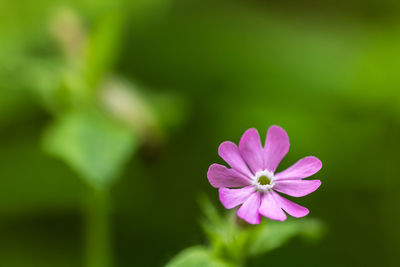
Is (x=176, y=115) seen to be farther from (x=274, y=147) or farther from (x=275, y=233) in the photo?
(x=274, y=147)

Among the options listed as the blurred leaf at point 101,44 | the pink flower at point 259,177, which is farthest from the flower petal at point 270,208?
the blurred leaf at point 101,44

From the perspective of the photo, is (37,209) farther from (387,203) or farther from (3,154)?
(387,203)

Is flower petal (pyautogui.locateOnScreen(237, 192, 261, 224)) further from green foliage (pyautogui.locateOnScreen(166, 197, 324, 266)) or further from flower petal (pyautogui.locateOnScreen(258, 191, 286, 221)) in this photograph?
green foliage (pyautogui.locateOnScreen(166, 197, 324, 266))

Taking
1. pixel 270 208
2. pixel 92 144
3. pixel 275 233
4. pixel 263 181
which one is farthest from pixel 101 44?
pixel 270 208

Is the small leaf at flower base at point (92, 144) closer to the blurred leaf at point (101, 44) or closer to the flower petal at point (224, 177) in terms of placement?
the blurred leaf at point (101, 44)

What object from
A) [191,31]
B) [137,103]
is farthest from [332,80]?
[137,103]

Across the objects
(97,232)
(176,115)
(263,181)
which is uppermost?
(176,115)

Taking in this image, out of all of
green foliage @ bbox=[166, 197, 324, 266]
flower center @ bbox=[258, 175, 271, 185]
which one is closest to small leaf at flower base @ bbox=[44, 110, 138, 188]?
green foliage @ bbox=[166, 197, 324, 266]
